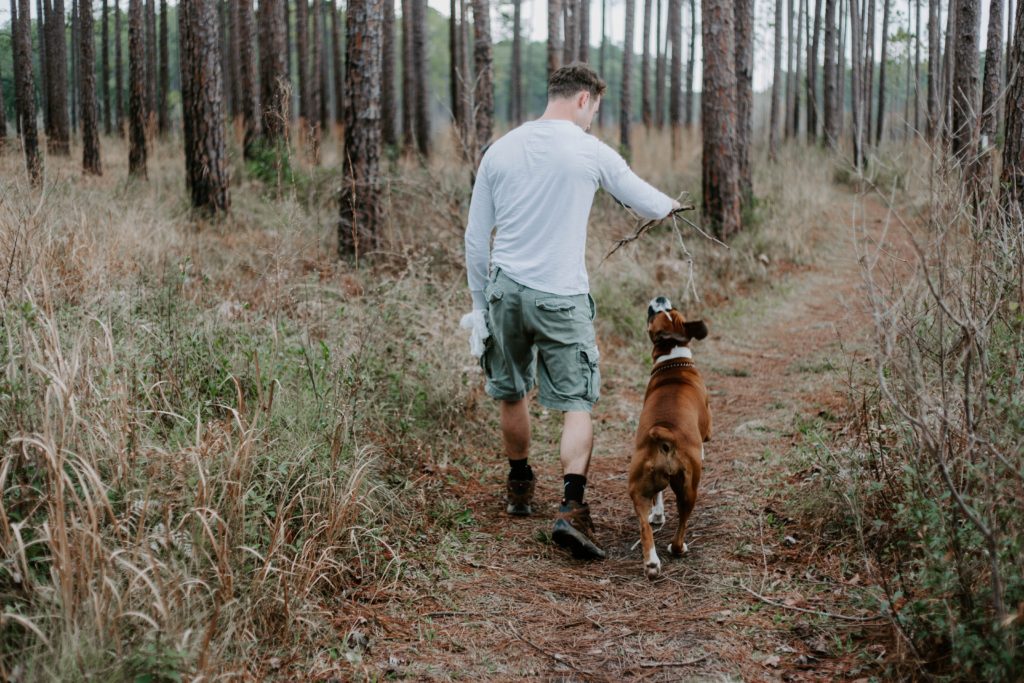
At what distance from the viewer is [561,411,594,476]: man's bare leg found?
163 inches

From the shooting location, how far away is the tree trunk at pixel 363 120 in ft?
26.6

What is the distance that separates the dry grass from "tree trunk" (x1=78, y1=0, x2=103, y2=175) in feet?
11.9

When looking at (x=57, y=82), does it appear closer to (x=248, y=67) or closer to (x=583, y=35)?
(x=248, y=67)

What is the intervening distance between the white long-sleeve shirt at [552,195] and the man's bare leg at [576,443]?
645 mm

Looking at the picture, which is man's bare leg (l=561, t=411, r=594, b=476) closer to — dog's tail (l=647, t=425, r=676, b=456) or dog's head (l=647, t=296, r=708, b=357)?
dog's tail (l=647, t=425, r=676, b=456)

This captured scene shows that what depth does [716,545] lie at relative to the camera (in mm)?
4105

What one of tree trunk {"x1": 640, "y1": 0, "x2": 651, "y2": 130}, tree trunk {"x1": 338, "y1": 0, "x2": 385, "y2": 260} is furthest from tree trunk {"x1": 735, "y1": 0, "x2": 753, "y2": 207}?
tree trunk {"x1": 640, "y1": 0, "x2": 651, "y2": 130}

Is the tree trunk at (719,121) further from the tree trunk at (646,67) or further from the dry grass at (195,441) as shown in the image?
the tree trunk at (646,67)

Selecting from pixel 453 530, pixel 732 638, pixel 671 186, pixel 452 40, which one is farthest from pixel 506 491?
pixel 452 40

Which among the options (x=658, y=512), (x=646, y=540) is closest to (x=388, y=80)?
(x=658, y=512)

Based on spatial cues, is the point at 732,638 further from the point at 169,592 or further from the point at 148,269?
the point at 148,269

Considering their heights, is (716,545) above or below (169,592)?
below

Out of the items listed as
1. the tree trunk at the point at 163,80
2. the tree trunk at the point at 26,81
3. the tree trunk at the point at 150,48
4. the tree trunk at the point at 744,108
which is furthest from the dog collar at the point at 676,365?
the tree trunk at the point at 150,48

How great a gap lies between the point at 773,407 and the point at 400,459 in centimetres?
307
